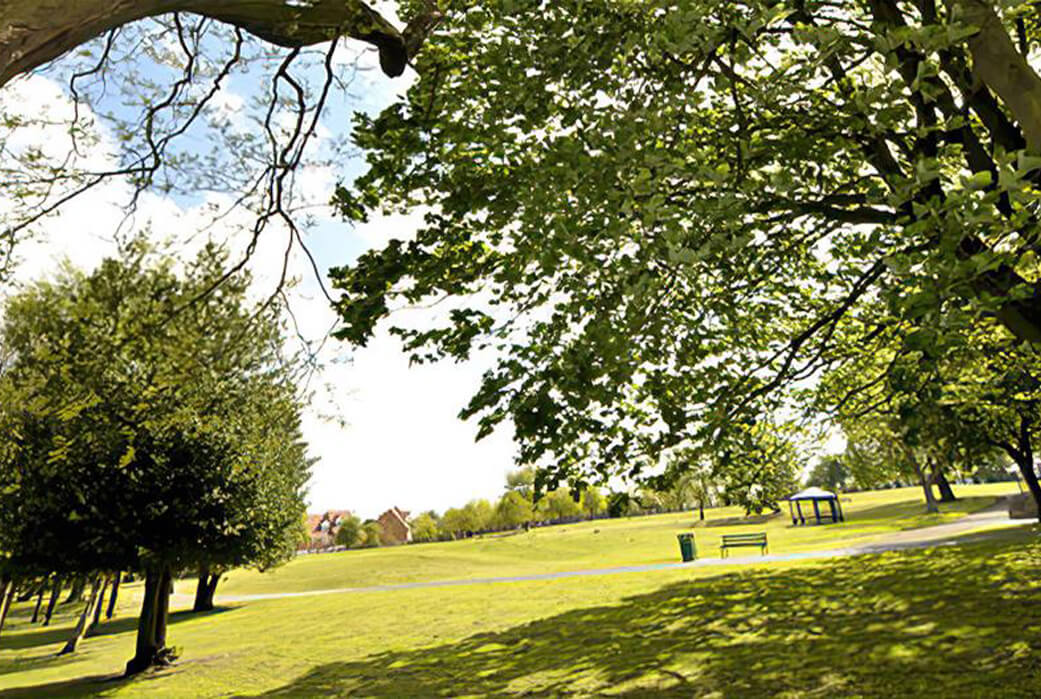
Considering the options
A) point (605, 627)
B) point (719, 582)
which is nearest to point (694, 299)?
point (605, 627)

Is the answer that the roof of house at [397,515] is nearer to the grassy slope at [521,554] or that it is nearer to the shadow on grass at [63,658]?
the grassy slope at [521,554]

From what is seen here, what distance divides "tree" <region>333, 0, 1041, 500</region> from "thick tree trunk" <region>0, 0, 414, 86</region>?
103cm

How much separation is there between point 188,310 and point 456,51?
5.66 m

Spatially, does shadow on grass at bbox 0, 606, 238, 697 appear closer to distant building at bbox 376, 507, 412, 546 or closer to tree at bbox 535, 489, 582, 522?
tree at bbox 535, 489, 582, 522

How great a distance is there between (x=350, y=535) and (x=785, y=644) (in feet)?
357

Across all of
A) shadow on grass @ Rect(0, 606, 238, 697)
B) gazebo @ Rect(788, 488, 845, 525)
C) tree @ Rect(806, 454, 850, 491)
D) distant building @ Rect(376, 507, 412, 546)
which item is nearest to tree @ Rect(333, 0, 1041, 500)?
shadow on grass @ Rect(0, 606, 238, 697)

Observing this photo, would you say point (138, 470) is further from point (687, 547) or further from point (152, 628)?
point (687, 547)

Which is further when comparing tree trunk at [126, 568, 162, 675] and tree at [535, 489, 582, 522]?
tree at [535, 489, 582, 522]

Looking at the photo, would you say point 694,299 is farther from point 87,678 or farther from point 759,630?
point 87,678

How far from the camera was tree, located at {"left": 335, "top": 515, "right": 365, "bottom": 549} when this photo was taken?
10931 centimetres

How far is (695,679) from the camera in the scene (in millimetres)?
8766

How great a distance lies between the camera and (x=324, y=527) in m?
146

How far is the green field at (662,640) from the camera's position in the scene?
8148mm

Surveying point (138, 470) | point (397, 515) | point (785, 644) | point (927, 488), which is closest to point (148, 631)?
point (138, 470)
